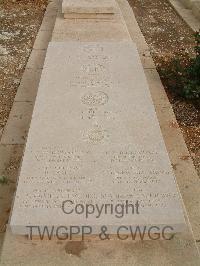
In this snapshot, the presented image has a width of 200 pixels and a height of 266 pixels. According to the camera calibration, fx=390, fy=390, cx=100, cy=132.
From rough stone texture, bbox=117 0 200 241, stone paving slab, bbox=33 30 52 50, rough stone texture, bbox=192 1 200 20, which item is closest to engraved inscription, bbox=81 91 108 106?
rough stone texture, bbox=117 0 200 241

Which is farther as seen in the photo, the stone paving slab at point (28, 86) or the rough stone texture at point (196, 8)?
the rough stone texture at point (196, 8)

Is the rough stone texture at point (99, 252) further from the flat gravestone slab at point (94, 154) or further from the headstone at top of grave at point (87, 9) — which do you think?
the headstone at top of grave at point (87, 9)

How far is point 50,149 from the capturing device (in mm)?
3887

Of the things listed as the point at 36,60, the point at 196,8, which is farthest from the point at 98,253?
the point at 196,8

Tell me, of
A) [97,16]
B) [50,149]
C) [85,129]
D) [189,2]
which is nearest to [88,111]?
[85,129]

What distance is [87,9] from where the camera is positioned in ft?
25.1

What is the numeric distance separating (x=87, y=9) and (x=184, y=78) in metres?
2.88

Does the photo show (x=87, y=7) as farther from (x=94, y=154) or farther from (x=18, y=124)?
(x=94, y=154)

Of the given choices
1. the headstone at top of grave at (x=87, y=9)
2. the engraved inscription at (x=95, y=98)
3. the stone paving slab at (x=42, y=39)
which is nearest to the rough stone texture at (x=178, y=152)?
the engraved inscription at (x=95, y=98)

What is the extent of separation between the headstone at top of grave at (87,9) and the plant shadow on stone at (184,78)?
1.88 meters

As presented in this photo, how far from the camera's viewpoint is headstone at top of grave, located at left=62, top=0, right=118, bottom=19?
763 centimetres

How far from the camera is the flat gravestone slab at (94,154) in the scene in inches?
130

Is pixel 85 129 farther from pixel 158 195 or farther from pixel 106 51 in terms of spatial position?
pixel 106 51

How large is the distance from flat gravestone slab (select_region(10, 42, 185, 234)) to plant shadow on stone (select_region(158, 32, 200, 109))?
84 centimetres
